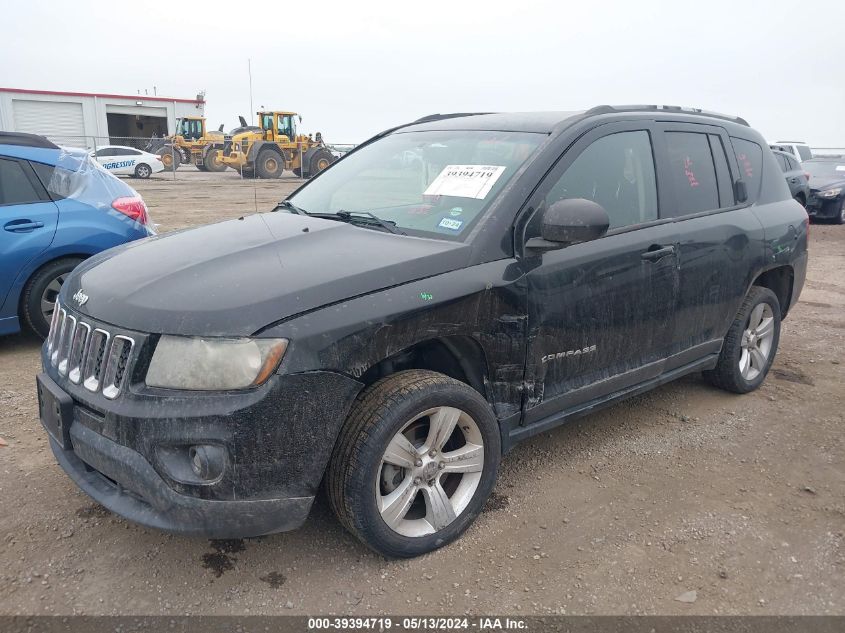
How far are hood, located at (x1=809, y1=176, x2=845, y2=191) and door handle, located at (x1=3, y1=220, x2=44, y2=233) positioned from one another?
1582 centimetres

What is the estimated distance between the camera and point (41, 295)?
5.14 m

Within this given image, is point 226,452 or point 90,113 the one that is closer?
point 226,452

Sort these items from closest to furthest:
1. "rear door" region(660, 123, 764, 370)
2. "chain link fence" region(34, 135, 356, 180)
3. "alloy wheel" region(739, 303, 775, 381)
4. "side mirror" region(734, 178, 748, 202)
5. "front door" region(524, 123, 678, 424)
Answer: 1. "front door" region(524, 123, 678, 424)
2. "rear door" region(660, 123, 764, 370)
3. "side mirror" region(734, 178, 748, 202)
4. "alloy wheel" region(739, 303, 775, 381)
5. "chain link fence" region(34, 135, 356, 180)

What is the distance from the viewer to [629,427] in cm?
412

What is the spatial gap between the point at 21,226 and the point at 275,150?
2493 centimetres

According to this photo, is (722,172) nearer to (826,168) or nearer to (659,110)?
(659,110)

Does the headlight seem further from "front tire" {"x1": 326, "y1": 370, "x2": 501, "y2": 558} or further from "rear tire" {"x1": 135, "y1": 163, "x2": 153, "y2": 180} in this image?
"rear tire" {"x1": 135, "y1": 163, "x2": 153, "y2": 180}

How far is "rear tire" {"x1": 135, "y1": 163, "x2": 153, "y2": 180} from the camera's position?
91.0 feet

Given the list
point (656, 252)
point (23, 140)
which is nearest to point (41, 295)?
point (23, 140)

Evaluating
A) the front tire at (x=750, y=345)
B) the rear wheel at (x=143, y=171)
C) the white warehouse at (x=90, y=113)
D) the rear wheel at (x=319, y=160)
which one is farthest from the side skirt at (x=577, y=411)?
the white warehouse at (x=90, y=113)

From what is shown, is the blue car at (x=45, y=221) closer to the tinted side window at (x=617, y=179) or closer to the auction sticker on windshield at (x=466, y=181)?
the auction sticker on windshield at (x=466, y=181)

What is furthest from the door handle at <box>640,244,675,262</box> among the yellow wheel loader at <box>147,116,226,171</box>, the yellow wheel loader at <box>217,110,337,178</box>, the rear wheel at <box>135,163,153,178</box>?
the yellow wheel loader at <box>147,116,226,171</box>

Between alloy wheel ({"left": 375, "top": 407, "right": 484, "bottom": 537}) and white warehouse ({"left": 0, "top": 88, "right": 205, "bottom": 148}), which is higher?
white warehouse ({"left": 0, "top": 88, "right": 205, "bottom": 148})

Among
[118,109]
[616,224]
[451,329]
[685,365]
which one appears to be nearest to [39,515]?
[451,329]
